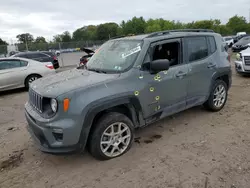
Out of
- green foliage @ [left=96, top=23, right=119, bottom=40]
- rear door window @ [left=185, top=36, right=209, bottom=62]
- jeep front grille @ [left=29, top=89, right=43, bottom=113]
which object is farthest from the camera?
green foliage @ [left=96, top=23, right=119, bottom=40]

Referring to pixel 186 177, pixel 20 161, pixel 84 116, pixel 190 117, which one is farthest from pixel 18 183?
pixel 190 117

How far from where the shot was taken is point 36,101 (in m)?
3.19

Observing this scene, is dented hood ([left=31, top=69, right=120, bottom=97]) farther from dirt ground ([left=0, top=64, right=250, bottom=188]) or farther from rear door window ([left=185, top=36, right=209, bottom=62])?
rear door window ([left=185, top=36, right=209, bottom=62])

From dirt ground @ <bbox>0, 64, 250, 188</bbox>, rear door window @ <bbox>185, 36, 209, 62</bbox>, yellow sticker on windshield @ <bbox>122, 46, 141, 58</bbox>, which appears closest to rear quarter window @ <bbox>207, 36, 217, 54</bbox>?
rear door window @ <bbox>185, 36, 209, 62</bbox>

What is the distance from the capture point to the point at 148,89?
348 centimetres

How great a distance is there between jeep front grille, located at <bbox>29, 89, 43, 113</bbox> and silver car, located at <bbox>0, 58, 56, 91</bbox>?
553 cm

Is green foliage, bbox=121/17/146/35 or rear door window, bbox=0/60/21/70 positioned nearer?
rear door window, bbox=0/60/21/70

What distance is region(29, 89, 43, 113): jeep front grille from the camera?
305 centimetres

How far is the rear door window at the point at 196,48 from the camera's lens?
4203 mm

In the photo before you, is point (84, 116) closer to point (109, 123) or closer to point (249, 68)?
point (109, 123)

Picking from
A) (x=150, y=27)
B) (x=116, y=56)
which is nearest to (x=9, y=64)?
(x=116, y=56)

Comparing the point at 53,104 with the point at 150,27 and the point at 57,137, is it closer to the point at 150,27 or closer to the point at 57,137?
the point at 57,137

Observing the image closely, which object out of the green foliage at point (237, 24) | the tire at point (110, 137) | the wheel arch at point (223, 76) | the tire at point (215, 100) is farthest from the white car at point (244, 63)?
the green foliage at point (237, 24)

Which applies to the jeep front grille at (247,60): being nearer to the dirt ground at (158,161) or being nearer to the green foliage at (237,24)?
the dirt ground at (158,161)
